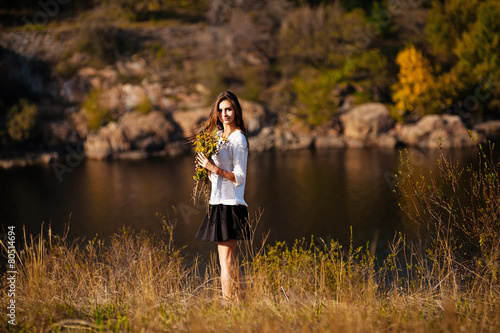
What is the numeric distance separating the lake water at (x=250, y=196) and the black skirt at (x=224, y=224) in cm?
339

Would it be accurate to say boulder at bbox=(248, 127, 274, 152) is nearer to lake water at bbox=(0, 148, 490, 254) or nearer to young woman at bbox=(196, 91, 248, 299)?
lake water at bbox=(0, 148, 490, 254)

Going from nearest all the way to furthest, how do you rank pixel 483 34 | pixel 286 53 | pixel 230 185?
pixel 230 185, pixel 483 34, pixel 286 53

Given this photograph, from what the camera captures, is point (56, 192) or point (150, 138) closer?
point (56, 192)

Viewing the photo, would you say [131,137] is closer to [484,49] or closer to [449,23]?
[484,49]

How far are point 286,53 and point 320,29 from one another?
3.34 m

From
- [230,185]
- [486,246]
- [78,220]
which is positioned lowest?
[78,220]

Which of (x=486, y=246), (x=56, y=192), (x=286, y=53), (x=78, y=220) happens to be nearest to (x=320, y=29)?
(x=286, y=53)

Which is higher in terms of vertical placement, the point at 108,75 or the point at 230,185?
the point at 108,75

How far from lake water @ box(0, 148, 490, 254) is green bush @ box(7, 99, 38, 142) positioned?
14.9 feet

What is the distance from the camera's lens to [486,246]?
475 centimetres

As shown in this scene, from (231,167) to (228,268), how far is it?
0.92m

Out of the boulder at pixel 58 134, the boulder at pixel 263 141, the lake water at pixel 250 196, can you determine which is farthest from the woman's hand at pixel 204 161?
the boulder at pixel 58 134

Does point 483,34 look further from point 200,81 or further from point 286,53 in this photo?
point 200,81

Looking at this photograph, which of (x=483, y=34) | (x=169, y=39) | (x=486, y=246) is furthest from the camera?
(x=169, y=39)
